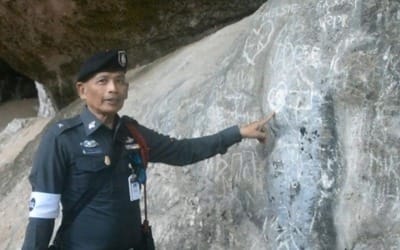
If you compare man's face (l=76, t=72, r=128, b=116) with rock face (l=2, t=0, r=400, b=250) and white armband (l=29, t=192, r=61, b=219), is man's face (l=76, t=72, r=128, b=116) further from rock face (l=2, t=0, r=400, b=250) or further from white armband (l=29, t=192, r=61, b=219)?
rock face (l=2, t=0, r=400, b=250)

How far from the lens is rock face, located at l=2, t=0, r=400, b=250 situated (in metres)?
3.94

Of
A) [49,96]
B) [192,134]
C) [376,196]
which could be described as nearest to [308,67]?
[376,196]

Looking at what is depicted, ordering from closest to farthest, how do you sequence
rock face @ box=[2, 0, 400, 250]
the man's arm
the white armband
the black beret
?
1. the white armband
2. the black beret
3. the man's arm
4. rock face @ box=[2, 0, 400, 250]

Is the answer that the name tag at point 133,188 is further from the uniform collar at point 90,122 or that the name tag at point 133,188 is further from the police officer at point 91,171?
the uniform collar at point 90,122

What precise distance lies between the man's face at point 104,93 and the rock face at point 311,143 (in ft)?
3.22

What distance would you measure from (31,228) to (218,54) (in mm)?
3040

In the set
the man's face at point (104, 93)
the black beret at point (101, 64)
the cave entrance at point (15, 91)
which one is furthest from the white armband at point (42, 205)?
the cave entrance at point (15, 91)

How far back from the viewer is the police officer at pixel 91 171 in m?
3.39

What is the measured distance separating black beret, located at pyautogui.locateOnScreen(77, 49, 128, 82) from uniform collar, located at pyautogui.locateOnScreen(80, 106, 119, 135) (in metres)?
0.15

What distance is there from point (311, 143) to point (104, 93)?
111 centimetres

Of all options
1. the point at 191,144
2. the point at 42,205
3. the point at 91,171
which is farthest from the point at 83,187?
the point at 191,144

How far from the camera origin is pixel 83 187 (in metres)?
3.44

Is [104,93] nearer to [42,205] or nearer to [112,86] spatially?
[112,86]

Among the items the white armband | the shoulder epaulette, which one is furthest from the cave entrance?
the white armband
